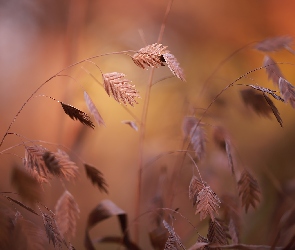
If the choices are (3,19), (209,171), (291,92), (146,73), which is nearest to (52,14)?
(3,19)

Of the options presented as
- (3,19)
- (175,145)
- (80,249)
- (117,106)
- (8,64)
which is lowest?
(80,249)

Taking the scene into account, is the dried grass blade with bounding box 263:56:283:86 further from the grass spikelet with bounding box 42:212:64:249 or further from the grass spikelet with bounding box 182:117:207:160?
the grass spikelet with bounding box 42:212:64:249

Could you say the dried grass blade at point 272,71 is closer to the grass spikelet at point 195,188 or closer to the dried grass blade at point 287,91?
the dried grass blade at point 287,91

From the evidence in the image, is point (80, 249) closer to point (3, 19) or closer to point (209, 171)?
point (209, 171)

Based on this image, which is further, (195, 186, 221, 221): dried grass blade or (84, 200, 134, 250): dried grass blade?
(84, 200, 134, 250): dried grass blade

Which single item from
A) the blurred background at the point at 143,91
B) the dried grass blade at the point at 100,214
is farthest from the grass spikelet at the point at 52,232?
the blurred background at the point at 143,91

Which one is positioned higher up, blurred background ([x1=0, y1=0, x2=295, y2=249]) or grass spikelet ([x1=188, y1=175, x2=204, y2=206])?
blurred background ([x1=0, y1=0, x2=295, y2=249])

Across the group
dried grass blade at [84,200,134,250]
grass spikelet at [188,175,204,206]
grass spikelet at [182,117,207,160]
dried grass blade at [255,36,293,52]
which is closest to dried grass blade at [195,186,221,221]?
grass spikelet at [188,175,204,206]
